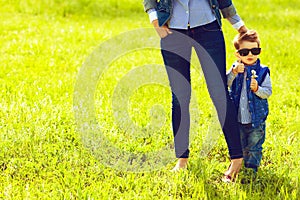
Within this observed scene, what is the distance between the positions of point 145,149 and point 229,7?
1.45 meters

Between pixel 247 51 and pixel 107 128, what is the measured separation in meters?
1.60

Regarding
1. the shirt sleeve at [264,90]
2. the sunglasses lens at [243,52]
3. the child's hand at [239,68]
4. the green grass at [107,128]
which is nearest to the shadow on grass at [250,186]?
the green grass at [107,128]

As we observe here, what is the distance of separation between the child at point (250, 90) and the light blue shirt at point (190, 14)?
374 millimetres

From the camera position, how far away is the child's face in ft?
13.1

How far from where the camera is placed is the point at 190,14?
3.82 meters

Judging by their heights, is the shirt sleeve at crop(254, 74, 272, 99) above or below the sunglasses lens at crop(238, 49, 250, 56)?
below

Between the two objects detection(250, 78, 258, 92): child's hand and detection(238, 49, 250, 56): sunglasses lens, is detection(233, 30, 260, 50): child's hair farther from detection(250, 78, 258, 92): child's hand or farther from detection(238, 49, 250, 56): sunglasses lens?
detection(250, 78, 258, 92): child's hand

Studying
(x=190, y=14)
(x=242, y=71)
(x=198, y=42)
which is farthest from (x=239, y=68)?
(x=190, y=14)

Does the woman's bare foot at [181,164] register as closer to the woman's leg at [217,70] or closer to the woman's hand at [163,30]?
the woman's leg at [217,70]

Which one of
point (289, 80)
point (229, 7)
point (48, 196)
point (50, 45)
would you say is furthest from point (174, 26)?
point (50, 45)

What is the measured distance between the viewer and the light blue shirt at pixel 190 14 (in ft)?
12.5

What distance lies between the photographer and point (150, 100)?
572cm

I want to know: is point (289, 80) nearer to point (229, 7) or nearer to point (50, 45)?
point (229, 7)

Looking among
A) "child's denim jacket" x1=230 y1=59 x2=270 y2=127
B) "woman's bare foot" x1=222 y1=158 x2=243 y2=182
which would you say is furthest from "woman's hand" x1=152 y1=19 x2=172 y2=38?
→ "woman's bare foot" x1=222 y1=158 x2=243 y2=182
